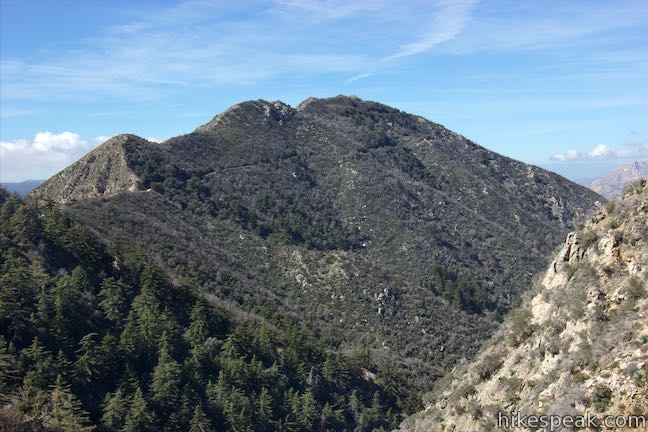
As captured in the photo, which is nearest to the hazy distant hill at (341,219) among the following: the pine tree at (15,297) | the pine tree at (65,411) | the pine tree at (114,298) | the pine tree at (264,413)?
the pine tree at (114,298)

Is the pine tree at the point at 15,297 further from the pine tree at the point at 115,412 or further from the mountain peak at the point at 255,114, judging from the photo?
the mountain peak at the point at 255,114

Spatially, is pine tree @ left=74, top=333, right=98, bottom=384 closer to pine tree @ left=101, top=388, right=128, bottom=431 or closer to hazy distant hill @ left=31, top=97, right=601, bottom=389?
Answer: pine tree @ left=101, top=388, right=128, bottom=431

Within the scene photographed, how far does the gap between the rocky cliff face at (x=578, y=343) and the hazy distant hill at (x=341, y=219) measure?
26.6 metres

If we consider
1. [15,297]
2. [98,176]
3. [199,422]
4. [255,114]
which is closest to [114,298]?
[15,297]

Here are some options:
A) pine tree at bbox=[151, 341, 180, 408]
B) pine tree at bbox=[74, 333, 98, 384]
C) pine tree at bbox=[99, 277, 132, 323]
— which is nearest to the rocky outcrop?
pine tree at bbox=[99, 277, 132, 323]

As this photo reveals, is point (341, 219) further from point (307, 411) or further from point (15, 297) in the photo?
point (15, 297)

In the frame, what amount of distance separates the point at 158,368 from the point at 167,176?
158ft

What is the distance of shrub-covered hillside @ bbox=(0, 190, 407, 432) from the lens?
27453mm

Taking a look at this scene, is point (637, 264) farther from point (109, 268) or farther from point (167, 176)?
point (167, 176)

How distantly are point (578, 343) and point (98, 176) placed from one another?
7252cm

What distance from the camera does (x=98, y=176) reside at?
72.7m

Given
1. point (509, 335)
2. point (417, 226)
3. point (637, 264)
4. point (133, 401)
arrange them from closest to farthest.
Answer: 1. point (637, 264)
2. point (509, 335)
3. point (133, 401)
4. point (417, 226)

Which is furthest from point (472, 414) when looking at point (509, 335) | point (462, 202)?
point (462, 202)

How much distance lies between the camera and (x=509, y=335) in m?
20.3
